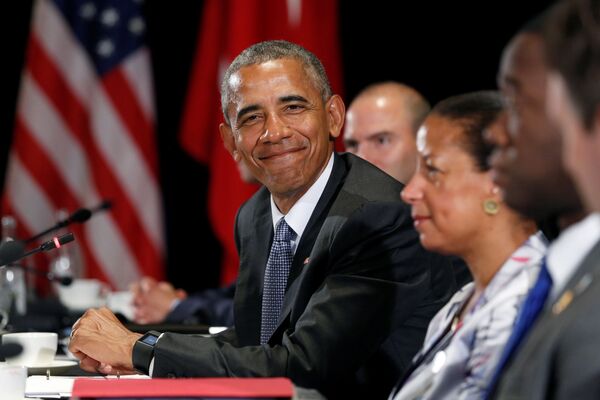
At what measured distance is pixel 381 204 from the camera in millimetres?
2395

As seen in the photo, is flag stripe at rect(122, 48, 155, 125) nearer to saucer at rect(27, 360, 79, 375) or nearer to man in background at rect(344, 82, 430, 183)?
man in background at rect(344, 82, 430, 183)

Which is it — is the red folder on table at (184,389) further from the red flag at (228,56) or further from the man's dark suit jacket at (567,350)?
the red flag at (228,56)

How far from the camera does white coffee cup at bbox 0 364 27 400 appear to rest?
76.8 inches

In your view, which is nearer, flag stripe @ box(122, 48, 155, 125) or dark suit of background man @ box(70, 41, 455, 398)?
dark suit of background man @ box(70, 41, 455, 398)

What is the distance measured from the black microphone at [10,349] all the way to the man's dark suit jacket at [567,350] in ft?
5.14

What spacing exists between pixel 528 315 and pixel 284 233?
1161mm

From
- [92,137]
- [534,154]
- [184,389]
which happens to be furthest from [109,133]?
[534,154]

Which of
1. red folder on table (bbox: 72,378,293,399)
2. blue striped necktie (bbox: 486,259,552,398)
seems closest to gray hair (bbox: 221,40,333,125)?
red folder on table (bbox: 72,378,293,399)

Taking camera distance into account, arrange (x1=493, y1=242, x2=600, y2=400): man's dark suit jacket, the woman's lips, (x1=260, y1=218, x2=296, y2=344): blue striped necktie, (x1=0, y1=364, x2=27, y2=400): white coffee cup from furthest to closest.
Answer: (x1=260, y1=218, x2=296, y2=344): blue striped necktie, (x1=0, y1=364, x2=27, y2=400): white coffee cup, the woman's lips, (x1=493, y1=242, x2=600, y2=400): man's dark suit jacket

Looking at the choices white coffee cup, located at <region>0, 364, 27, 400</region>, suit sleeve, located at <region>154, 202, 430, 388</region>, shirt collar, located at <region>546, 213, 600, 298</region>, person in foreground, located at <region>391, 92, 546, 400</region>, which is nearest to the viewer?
shirt collar, located at <region>546, 213, 600, 298</region>

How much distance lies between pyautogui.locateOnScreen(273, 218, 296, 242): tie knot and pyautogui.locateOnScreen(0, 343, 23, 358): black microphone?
26.8 inches

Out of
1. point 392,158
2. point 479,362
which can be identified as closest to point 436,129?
point 479,362

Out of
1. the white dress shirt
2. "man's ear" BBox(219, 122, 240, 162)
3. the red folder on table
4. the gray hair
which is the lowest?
the red folder on table

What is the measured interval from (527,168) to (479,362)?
434mm
